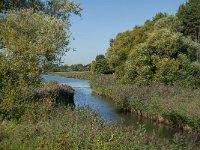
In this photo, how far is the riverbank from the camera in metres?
28.4

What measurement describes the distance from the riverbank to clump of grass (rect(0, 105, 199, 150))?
1164cm

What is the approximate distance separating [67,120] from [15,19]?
7560 mm

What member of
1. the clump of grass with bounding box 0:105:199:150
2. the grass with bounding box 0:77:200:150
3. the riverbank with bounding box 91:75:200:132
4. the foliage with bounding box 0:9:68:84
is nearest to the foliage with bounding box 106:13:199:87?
the riverbank with bounding box 91:75:200:132

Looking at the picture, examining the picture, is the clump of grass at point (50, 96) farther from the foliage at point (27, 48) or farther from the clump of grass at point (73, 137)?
the clump of grass at point (73, 137)

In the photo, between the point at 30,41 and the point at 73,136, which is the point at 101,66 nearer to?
the point at 30,41

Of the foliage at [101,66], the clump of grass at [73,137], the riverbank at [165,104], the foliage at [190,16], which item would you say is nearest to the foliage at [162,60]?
the riverbank at [165,104]

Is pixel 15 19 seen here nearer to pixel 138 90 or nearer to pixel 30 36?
pixel 30 36

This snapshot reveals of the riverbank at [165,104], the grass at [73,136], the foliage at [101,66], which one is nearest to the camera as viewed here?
the grass at [73,136]

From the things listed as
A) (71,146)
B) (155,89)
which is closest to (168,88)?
(155,89)

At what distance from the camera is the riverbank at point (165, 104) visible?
2838cm

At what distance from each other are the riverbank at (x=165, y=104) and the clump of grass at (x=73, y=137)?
11642 mm

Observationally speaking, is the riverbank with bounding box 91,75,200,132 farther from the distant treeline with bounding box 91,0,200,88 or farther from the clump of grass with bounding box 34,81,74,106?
the clump of grass with bounding box 34,81,74,106

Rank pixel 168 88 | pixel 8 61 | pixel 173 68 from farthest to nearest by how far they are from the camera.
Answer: pixel 173 68 → pixel 168 88 → pixel 8 61

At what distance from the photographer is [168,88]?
3950cm
